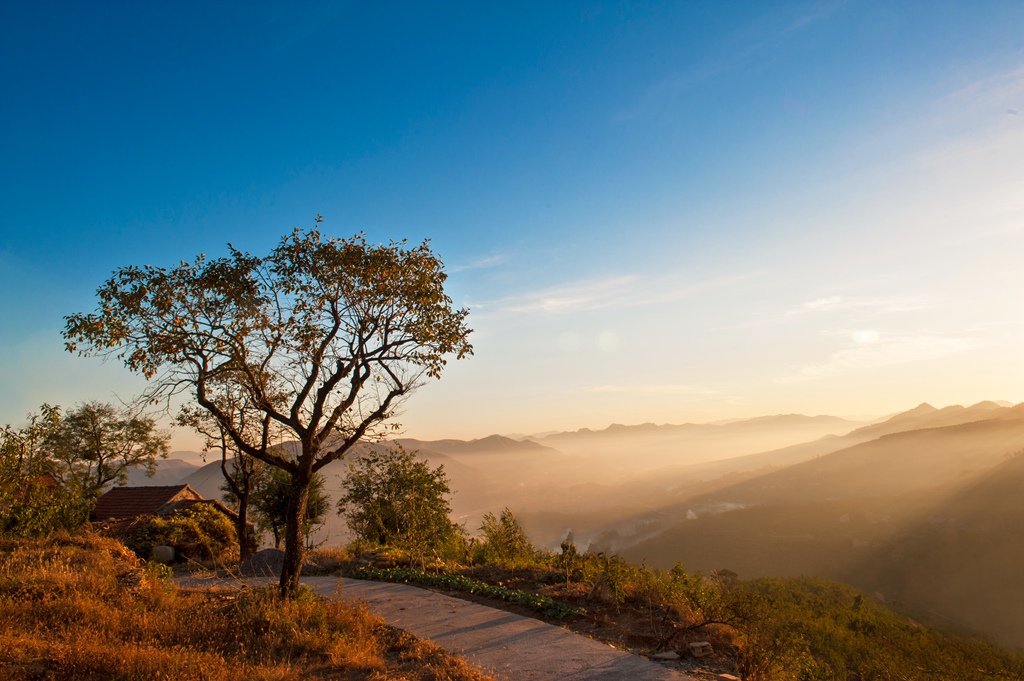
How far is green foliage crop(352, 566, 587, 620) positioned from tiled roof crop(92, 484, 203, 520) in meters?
30.5

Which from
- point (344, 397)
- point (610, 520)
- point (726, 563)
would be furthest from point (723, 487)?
point (344, 397)

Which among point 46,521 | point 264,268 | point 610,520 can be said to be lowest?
point 610,520

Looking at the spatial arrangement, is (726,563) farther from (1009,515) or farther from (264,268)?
(264,268)

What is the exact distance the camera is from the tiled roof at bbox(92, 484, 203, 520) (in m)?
39.0

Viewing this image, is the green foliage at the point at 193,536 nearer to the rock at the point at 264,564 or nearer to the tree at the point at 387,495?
the rock at the point at 264,564

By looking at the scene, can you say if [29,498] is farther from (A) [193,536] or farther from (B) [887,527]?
(B) [887,527]

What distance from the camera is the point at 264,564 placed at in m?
17.8

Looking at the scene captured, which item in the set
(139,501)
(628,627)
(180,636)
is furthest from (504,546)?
(139,501)

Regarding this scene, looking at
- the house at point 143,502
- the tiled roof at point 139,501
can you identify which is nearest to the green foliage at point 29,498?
the house at point 143,502

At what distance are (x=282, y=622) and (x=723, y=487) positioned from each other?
562ft

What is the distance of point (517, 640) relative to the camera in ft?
32.1

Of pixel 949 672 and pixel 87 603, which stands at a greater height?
pixel 87 603

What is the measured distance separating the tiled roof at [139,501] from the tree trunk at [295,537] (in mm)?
34053

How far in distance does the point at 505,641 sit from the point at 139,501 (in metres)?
43.2
